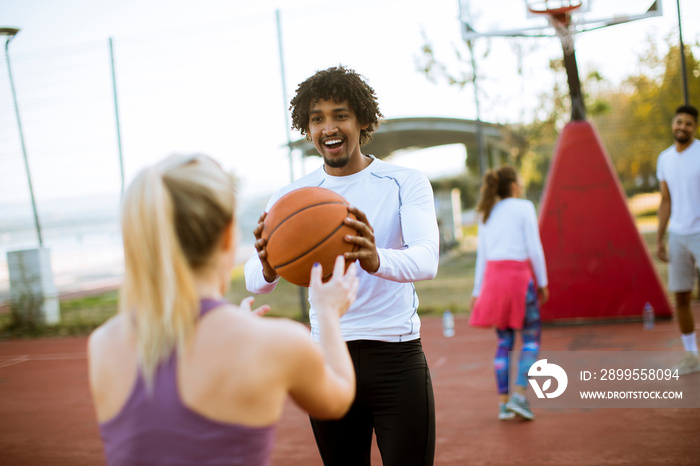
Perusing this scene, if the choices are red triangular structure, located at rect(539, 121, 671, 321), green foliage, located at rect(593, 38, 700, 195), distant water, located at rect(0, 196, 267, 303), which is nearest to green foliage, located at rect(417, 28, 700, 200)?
green foliage, located at rect(593, 38, 700, 195)

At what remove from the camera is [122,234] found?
1378 mm

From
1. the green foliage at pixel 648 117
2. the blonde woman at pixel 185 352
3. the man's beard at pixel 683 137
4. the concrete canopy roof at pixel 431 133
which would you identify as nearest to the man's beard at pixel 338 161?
the blonde woman at pixel 185 352

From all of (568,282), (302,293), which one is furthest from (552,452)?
(302,293)

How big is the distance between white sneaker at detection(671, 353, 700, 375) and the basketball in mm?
4668

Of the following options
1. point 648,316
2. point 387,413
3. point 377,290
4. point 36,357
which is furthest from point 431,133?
point 387,413

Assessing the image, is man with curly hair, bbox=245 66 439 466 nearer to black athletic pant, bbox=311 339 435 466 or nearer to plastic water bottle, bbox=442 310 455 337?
black athletic pant, bbox=311 339 435 466

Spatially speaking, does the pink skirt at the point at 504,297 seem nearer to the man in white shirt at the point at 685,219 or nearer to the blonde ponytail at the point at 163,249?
the man in white shirt at the point at 685,219

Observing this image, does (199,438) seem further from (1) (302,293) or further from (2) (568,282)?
(1) (302,293)

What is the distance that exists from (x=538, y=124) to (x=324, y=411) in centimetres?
1684

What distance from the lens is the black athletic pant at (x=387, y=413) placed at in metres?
2.50

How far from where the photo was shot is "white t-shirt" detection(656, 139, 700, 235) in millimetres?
5660

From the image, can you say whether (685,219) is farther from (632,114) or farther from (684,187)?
(632,114)

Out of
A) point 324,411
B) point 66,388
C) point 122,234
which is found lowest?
point 66,388

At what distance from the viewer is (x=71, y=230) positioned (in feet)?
46.6
